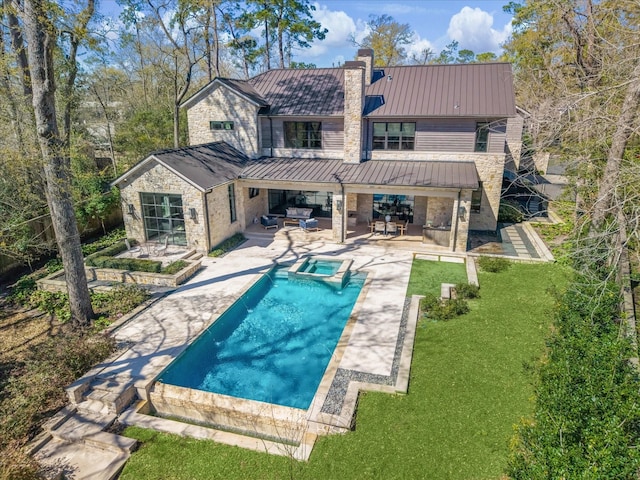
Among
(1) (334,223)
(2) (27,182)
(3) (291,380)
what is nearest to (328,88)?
(1) (334,223)

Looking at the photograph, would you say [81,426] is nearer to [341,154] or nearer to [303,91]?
[341,154]

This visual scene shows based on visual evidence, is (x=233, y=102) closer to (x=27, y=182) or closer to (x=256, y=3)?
(x=27, y=182)

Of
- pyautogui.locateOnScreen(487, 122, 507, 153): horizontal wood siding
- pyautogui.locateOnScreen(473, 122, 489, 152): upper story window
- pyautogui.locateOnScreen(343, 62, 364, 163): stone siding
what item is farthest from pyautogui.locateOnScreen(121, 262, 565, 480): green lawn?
pyautogui.locateOnScreen(343, 62, 364, 163): stone siding

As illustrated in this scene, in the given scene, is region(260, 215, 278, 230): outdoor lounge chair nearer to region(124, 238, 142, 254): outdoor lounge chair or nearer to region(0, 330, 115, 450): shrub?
region(124, 238, 142, 254): outdoor lounge chair

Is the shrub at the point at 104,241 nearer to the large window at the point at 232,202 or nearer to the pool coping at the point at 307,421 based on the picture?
the large window at the point at 232,202

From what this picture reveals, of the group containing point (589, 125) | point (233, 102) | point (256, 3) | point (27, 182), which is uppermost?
point (256, 3)

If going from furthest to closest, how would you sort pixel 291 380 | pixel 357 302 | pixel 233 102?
1. pixel 233 102
2. pixel 357 302
3. pixel 291 380

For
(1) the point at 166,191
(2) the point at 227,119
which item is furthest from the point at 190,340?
(2) the point at 227,119

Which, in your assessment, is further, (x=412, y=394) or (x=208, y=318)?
(x=208, y=318)
